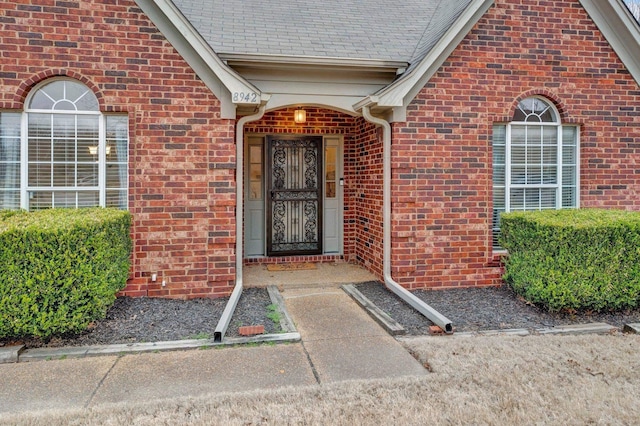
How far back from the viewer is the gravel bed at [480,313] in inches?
195

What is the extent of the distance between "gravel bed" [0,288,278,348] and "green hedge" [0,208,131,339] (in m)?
0.16

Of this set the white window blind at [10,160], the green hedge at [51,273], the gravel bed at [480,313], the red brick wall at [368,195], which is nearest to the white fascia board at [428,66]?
the red brick wall at [368,195]

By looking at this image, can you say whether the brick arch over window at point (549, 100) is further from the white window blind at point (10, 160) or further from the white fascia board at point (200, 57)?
the white window blind at point (10, 160)

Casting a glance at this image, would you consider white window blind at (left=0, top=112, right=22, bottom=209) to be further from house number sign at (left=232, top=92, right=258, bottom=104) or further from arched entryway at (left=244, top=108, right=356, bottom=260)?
arched entryway at (left=244, top=108, right=356, bottom=260)

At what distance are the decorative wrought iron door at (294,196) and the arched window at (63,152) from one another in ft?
9.61

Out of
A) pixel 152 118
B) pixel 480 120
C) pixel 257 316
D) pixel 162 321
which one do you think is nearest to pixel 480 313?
pixel 257 316

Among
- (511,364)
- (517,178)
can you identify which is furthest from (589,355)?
(517,178)

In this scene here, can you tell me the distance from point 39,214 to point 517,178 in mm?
6378

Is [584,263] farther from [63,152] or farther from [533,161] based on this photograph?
[63,152]

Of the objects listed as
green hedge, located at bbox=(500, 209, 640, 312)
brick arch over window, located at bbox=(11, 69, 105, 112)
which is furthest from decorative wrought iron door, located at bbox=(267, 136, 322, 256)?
green hedge, located at bbox=(500, 209, 640, 312)

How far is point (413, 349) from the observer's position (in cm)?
411

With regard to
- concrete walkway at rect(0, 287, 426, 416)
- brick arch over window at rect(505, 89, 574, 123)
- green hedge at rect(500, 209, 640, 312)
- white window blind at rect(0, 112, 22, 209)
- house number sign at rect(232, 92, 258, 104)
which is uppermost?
brick arch over window at rect(505, 89, 574, 123)

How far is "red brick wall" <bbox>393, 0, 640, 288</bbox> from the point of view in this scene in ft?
20.8

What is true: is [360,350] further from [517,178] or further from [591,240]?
[517,178]
